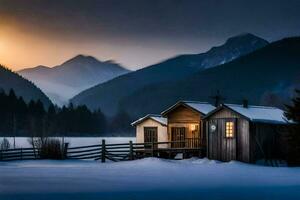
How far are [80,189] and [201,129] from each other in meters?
26.0

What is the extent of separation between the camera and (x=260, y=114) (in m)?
43.2

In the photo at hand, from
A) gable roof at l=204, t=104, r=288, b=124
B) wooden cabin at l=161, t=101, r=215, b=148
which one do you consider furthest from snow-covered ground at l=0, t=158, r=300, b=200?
wooden cabin at l=161, t=101, r=215, b=148

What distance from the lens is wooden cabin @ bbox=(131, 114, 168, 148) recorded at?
168 feet

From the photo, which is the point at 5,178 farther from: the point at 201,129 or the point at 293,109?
the point at 201,129

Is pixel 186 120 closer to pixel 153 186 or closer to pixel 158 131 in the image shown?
pixel 158 131

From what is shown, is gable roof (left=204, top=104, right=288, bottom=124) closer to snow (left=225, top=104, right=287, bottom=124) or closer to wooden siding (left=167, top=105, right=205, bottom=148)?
snow (left=225, top=104, right=287, bottom=124)

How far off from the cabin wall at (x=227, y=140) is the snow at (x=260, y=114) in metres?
0.49

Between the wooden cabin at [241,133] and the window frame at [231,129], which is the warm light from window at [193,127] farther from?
the window frame at [231,129]

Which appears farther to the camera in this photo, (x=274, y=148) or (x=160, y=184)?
(x=274, y=148)

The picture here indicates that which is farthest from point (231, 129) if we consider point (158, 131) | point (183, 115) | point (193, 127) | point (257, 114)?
point (158, 131)

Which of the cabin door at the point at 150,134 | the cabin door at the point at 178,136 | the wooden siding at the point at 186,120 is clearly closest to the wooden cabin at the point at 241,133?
the wooden siding at the point at 186,120

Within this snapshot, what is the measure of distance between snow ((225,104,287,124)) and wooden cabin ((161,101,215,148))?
4291mm

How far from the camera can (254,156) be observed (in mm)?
41375

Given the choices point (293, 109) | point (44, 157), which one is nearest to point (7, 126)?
point (44, 157)
